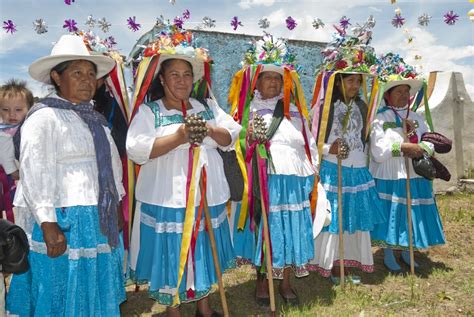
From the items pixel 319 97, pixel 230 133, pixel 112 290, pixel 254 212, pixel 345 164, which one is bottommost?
pixel 112 290

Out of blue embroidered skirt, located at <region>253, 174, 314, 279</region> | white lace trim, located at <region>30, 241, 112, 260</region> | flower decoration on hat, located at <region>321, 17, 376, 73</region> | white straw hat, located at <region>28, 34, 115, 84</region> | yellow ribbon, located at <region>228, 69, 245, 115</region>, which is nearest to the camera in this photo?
white lace trim, located at <region>30, 241, 112, 260</region>

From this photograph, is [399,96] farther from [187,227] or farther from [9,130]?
[9,130]

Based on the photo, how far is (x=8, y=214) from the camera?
3416mm

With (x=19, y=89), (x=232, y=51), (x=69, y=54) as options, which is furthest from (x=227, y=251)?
(x=232, y=51)

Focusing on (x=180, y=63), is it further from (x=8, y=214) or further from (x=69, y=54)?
(x=8, y=214)

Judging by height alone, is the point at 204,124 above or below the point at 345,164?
above

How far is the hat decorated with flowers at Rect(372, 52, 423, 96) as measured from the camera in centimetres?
513

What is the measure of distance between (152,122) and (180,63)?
0.56 meters

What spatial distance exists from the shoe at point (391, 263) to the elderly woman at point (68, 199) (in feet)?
12.2

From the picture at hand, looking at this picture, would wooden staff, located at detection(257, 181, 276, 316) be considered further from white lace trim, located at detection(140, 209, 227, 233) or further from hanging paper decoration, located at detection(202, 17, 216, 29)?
hanging paper decoration, located at detection(202, 17, 216, 29)

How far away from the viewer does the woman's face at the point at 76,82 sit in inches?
113

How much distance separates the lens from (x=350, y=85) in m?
4.68

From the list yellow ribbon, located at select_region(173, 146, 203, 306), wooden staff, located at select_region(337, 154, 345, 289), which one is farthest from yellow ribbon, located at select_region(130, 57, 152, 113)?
wooden staff, located at select_region(337, 154, 345, 289)

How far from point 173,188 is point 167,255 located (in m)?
0.54
